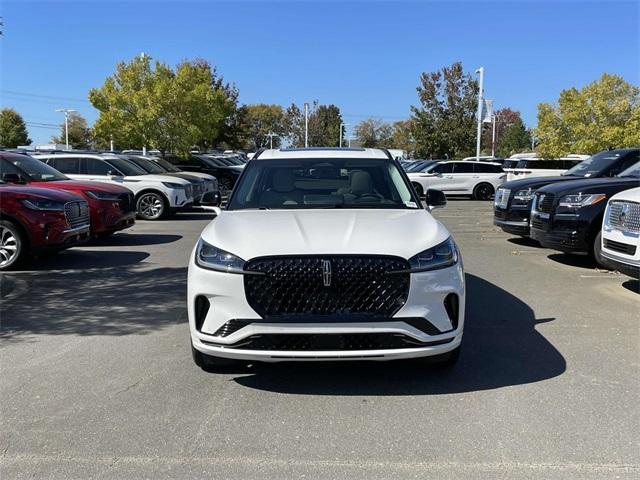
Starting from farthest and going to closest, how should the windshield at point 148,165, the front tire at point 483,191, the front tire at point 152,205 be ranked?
the front tire at point 483,191 < the windshield at point 148,165 < the front tire at point 152,205

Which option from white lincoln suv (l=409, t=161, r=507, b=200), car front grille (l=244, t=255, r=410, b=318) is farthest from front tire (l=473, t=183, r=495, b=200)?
car front grille (l=244, t=255, r=410, b=318)

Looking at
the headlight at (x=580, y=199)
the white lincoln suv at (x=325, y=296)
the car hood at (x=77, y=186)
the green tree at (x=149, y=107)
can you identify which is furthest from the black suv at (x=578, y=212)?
the green tree at (x=149, y=107)

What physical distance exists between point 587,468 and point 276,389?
207 centimetres

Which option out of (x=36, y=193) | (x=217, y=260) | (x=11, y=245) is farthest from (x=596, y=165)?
(x=11, y=245)

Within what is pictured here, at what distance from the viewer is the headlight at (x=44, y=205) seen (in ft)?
28.0

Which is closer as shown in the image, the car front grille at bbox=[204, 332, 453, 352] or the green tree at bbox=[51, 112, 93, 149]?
the car front grille at bbox=[204, 332, 453, 352]

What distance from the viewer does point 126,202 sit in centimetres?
1136

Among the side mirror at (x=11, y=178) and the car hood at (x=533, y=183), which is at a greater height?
the side mirror at (x=11, y=178)

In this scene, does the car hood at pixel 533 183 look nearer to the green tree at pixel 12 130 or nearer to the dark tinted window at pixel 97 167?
the dark tinted window at pixel 97 167

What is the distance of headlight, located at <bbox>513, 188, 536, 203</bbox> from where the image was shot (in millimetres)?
11000

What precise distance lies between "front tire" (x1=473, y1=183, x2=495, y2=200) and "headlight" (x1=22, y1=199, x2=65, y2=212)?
64.9ft

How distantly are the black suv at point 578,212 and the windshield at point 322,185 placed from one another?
13.7 feet

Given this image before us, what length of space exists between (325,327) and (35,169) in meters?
9.01

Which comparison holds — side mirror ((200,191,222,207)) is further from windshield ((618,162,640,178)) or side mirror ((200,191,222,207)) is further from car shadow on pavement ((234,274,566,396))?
windshield ((618,162,640,178))
